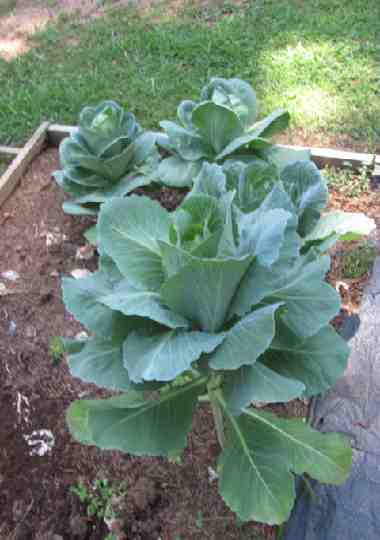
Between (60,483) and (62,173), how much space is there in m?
1.61

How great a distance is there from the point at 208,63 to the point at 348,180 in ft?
5.55

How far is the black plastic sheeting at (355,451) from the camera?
6.26 feet

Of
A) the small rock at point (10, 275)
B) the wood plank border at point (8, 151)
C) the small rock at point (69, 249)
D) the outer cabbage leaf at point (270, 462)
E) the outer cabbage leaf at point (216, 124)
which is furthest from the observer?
the wood plank border at point (8, 151)

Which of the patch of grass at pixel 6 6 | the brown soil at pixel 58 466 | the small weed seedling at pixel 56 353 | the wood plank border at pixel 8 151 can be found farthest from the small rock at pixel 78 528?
the patch of grass at pixel 6 6

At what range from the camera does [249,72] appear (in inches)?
161

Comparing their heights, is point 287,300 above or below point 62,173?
above

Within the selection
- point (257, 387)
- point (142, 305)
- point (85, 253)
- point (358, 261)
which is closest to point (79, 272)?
point (85, 253)

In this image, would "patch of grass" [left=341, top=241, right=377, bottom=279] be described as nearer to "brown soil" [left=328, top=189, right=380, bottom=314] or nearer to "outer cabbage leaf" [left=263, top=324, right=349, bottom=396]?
"brown soil" [left=328, top=189, right=380, bottom=314]

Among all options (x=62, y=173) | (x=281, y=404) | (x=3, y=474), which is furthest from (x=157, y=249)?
(x=62, y=173)

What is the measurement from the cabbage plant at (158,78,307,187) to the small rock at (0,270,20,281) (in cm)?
90

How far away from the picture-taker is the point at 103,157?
9.55 ft

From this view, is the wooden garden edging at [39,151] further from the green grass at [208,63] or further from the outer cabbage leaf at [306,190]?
the outer cabbage leaf at [306,190]

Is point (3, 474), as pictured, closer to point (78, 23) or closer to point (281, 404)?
point (281, 404)

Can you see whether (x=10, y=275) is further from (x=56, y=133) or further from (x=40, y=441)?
(x=56, y=133)
